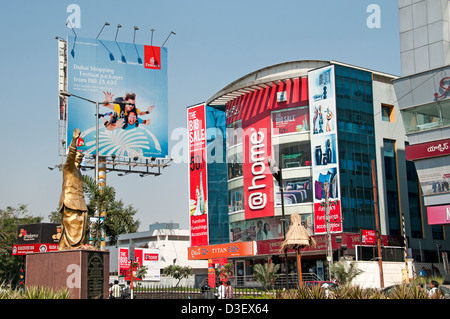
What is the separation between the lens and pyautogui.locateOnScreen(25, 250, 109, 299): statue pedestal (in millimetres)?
20594

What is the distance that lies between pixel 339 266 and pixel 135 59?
31260mm

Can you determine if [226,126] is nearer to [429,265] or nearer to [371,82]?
[371,82]

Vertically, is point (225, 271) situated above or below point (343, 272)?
below

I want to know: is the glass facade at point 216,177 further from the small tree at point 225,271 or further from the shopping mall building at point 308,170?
the small tree at point 225,271

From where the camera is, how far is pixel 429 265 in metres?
57.5

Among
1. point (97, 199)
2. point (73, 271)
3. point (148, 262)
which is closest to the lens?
point (73, 271)

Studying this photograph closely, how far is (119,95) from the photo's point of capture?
55.2 metres

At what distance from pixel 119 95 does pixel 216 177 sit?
15883 mm

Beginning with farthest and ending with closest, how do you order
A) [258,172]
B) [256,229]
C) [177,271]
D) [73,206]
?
1. [177,271]
2. [256,229]
3. [258,172]
4. [73,206]

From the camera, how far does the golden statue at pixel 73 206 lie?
71.6ft

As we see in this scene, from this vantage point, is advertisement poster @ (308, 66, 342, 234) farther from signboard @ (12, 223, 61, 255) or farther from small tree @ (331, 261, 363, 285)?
signboard @ (12, 223, 61, 255)

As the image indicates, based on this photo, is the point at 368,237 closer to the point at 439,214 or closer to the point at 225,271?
the point at 439,214

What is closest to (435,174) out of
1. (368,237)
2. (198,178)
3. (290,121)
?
(368,237)
